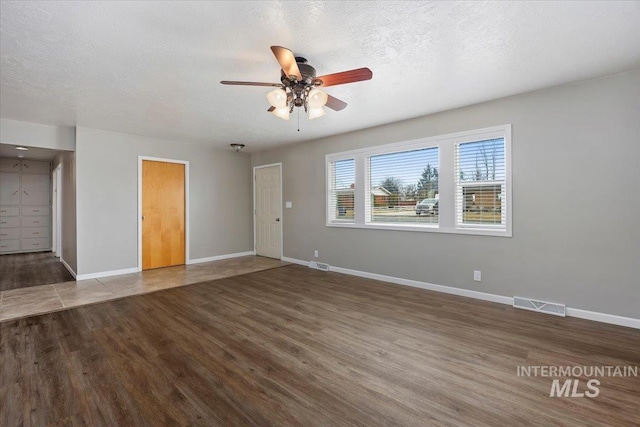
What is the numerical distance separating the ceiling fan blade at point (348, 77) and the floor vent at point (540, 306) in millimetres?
3117

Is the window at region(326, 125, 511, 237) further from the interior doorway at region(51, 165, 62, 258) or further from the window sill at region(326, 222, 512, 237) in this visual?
the interior doorway at region(51, 165, 62, 258)

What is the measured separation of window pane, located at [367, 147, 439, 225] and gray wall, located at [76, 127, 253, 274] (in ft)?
11.8

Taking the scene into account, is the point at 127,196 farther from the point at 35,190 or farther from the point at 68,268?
the point at 35,190

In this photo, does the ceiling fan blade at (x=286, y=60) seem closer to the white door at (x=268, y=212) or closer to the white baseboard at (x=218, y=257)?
the white door at (x=268, y=212)

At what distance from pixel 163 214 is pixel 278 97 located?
4.39 m

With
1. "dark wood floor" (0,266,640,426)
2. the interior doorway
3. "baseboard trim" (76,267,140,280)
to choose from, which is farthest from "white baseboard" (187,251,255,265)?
the interior doorway

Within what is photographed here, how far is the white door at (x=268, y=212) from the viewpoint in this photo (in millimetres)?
6574

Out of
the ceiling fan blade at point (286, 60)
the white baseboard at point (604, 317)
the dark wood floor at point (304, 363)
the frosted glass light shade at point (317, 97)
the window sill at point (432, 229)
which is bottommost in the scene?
the dark wood floor at point (304, 363)

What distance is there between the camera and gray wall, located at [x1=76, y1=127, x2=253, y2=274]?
486 centimetres

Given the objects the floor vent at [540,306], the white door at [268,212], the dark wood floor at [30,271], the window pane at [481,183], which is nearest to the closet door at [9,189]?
the dark wood floor at [30,271]

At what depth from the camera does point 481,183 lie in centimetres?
373

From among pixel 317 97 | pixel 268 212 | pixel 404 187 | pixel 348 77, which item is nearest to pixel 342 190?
pixel 404 187

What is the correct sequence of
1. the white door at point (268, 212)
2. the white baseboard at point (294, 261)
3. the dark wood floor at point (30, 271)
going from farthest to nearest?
1. the white door at point (268, 212)
2. the white baseboard at point (294, 261)
3. the dark wood floor at point (30, 271)

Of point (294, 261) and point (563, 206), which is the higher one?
point (563, 206)
